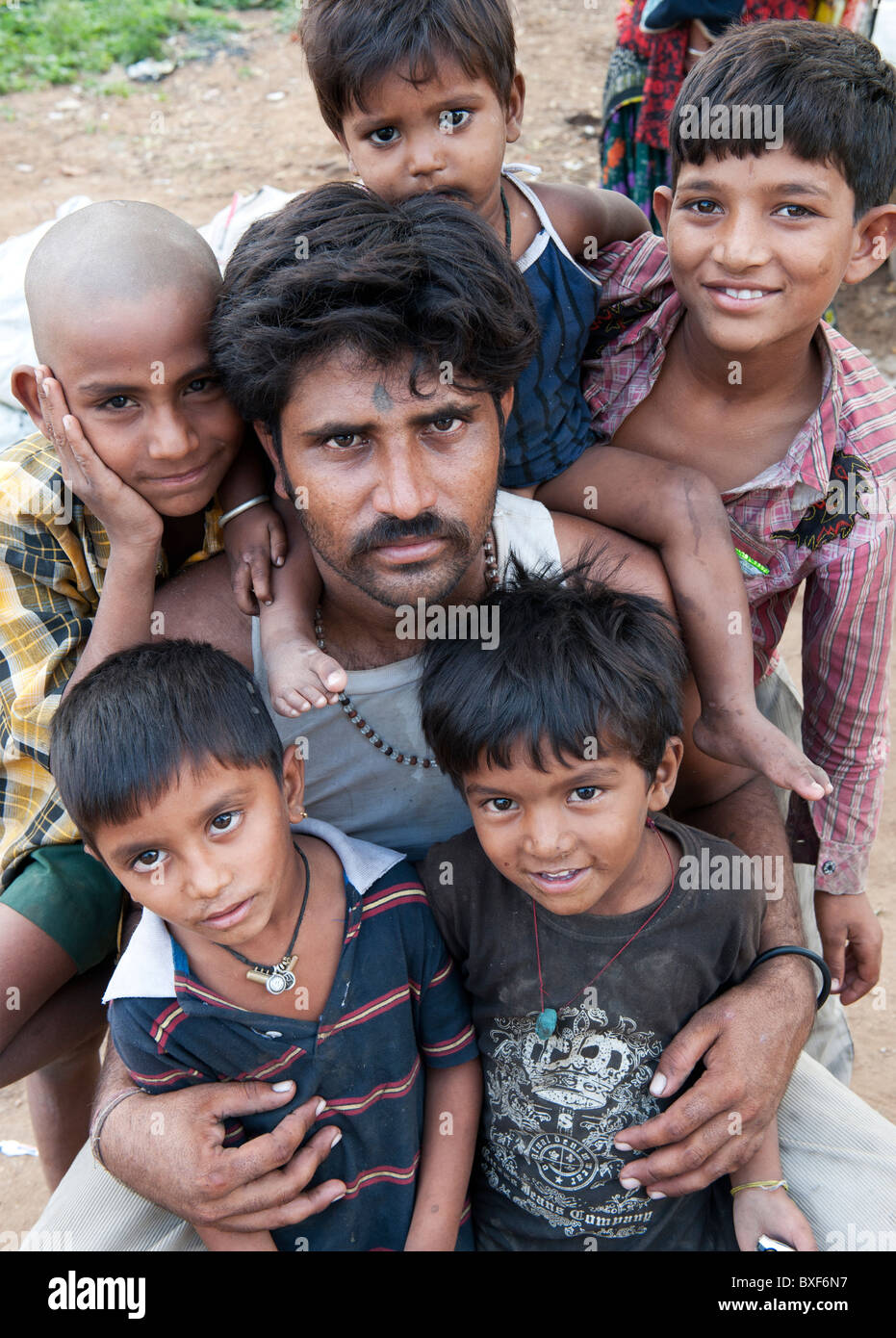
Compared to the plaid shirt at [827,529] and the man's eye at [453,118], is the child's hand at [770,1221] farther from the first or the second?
the man's eye at [453,118]

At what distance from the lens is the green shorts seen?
2314 mm

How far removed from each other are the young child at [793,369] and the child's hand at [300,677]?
2.95 feet

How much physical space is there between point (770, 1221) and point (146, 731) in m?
1.38

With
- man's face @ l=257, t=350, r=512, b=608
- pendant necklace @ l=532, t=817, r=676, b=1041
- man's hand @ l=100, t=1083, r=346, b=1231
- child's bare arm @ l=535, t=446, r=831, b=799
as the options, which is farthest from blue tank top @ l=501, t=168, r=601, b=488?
man's hand @ l=100, t=1083, r=346, b=1231

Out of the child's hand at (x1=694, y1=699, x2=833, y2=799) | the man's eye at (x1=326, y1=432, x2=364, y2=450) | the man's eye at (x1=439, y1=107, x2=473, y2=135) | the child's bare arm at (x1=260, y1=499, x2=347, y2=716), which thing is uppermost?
the man's eye at (x1=439, y1=107, x2=473, y2=135)

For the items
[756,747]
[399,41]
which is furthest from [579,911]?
[399,41]

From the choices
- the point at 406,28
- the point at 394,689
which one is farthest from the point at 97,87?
the point at 394,689

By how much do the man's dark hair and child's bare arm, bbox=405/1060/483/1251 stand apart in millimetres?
1252

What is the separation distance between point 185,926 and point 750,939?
101cm

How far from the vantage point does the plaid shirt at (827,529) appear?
2.53 metres

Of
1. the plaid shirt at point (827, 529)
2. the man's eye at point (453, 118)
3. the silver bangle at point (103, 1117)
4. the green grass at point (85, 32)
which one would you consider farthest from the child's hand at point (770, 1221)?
the green grass at point (85, 32)

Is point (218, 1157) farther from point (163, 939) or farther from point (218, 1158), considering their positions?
point (163, 939)

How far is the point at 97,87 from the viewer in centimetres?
984

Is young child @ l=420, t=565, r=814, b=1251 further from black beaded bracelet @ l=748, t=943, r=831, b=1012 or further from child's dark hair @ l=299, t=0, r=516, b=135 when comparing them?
child's dark hair @ l=299, t=0, r=516, b=135
